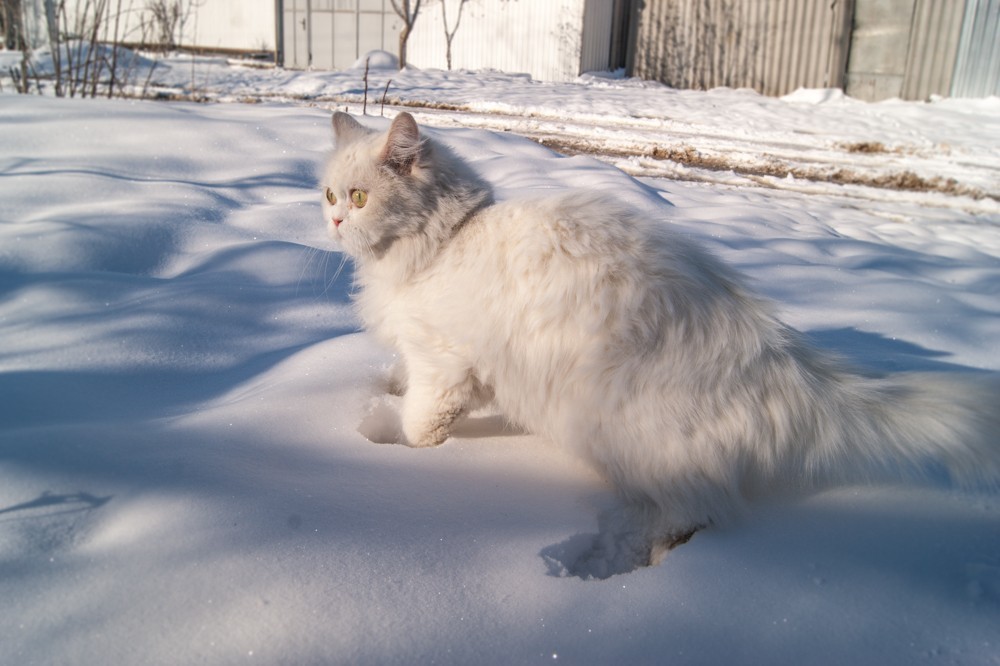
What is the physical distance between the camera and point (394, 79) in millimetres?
12438

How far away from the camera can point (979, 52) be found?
1187 cm

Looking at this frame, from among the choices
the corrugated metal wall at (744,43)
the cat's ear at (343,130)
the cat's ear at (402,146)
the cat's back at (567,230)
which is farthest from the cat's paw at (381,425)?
the corrugated metal wall at (744,43)

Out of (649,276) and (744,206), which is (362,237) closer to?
(649,276)

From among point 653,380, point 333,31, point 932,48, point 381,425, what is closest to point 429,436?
point 381,425

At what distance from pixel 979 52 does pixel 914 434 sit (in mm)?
13810

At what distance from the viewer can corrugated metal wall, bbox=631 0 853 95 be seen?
13.8m

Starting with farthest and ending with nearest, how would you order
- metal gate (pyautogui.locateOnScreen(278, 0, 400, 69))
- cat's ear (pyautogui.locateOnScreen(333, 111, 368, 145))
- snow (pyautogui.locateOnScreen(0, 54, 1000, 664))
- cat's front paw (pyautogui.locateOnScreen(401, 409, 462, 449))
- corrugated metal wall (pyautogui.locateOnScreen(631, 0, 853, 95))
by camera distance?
metal gate (pyautogui.locateOnScreen(278, 0, 400, 69))
corrugated metal wall (pyautogui.locateOnScreen(631, 0, 853, 95))
cat's ear (pyautogui.locateOnScreen(333, 111, 368, 145))
cat's front paw (pyautogui.locateOnScreen(401, 409, 462, 449))
snow (pyautogui.locateOnScreen(0, 54, 1000, 664))

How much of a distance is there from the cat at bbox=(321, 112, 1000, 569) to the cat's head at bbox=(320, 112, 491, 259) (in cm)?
12

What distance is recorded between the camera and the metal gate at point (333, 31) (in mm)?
18578

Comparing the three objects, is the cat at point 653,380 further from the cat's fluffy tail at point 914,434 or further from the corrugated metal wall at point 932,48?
the corrugated metal wall at point 932,48

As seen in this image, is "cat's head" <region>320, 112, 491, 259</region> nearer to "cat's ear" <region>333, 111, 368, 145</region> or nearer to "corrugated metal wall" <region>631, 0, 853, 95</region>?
"cat's ear" <region>333, 111, 368, 145</region>

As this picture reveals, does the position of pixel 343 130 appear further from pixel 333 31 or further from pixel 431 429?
pixel 333 31

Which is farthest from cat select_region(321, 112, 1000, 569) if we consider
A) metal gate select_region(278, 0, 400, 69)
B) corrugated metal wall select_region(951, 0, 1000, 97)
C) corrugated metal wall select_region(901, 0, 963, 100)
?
metal gate select_region(278, 0, 400, 69)

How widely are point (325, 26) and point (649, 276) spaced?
19957 mm
